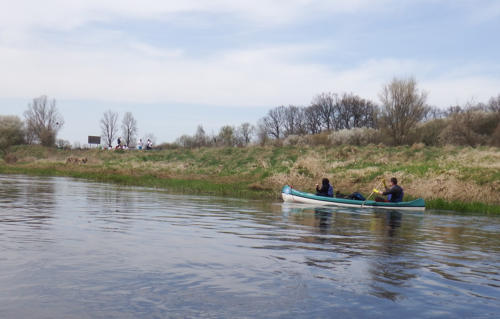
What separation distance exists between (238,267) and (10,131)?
88.8 metres

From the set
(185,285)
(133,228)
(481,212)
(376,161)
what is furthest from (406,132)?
(185,285)

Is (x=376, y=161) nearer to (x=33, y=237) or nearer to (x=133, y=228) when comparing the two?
(x=133, y=228)

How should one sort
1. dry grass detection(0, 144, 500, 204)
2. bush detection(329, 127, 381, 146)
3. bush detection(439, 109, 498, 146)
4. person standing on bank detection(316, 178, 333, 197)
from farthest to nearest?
bush detection(329, 127, 381, 146), bush detection(439, 109, 498, 146), dry grass detection(0, 144, 500, 204), person standing on bank detection(316, 178, 333, 197)

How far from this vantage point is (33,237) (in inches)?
503

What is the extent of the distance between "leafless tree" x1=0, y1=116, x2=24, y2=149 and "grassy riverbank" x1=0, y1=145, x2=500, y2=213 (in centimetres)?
3287

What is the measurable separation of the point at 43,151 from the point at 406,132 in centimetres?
5418

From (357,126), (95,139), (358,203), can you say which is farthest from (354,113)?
(358,203)

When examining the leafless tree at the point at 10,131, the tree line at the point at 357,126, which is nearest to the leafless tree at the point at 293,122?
the tree line at the point at 357,126

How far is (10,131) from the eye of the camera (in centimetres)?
8881

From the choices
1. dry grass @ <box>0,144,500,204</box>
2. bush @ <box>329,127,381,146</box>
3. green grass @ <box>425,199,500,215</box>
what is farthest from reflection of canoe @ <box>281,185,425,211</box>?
bush @ <box>329,127,381,146</box>

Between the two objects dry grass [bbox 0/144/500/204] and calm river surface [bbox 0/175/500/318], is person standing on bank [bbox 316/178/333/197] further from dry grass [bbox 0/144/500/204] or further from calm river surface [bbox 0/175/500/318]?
calm river surface [bbox 0/175/500/318]

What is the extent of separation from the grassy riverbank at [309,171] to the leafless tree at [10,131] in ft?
108

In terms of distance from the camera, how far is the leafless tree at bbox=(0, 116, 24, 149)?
8682cm

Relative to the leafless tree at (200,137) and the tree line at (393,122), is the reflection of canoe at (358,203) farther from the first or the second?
the leafless tree at (200,137)
